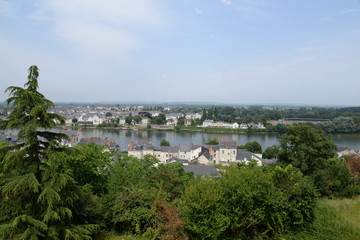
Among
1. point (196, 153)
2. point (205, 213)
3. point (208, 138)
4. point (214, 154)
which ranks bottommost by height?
point (208, 138)

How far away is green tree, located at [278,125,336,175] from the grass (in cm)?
256

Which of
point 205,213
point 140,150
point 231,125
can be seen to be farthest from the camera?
point 231,125

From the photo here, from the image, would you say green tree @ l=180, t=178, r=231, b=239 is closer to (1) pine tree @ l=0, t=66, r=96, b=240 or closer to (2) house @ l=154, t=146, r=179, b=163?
(1) pine tree @ l=0, t=66, r=96, b=240

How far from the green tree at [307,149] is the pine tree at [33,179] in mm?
7285

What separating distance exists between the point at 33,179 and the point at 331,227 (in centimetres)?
560

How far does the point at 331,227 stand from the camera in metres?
5.22

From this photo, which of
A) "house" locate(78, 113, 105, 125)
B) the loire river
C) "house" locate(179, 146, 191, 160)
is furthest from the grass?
"house" locate(78, 113, 105, 125)

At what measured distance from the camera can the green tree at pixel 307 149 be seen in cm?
848

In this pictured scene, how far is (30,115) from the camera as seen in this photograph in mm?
3592

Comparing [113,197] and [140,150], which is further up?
[113,197]

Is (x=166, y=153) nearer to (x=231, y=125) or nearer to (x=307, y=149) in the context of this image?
(x=307, y=149)

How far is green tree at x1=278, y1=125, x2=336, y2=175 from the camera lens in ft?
27.8

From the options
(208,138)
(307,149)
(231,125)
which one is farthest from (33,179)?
(231,125)

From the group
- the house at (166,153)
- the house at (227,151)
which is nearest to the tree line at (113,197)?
the house at (227,151)
